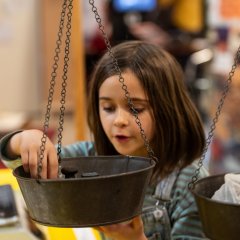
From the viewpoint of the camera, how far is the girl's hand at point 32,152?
1214mm

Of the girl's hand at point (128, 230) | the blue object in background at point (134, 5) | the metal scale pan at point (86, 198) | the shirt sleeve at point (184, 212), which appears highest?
the blue object in background at point (134, 5)

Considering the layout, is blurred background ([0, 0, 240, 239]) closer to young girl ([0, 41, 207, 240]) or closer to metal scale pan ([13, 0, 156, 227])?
young girl ([0, 41, 207, 240])

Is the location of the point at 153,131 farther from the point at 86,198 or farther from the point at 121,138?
the point at 86,198

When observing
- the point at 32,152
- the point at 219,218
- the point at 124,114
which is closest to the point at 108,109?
the point at 124,114

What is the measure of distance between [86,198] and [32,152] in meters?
0.33

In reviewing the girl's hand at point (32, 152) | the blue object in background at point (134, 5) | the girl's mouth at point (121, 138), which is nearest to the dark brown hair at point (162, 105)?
the girl's mouth at point (121, 138)

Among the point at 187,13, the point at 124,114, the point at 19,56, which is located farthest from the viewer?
the point at 187,13

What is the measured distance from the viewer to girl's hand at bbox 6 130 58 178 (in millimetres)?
1214

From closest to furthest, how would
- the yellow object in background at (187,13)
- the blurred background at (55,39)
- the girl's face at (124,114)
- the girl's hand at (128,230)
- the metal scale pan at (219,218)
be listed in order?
the metal scale pan at (219,218) < the girl's hand at (128,230) < the girl's face at (124,114) < the blurred background at (55,39) < the yellow object in background at (187,13)

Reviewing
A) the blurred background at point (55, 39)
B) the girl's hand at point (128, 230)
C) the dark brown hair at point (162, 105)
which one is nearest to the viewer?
the girl's hand at point (128, 230)

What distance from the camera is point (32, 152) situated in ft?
4.24

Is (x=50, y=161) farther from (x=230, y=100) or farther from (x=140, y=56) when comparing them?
(x=230, y=100)

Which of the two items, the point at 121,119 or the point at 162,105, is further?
the point at 162,105

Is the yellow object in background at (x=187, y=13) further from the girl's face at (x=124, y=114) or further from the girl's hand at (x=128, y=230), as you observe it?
the girl's hand at (x=128, y=230)
